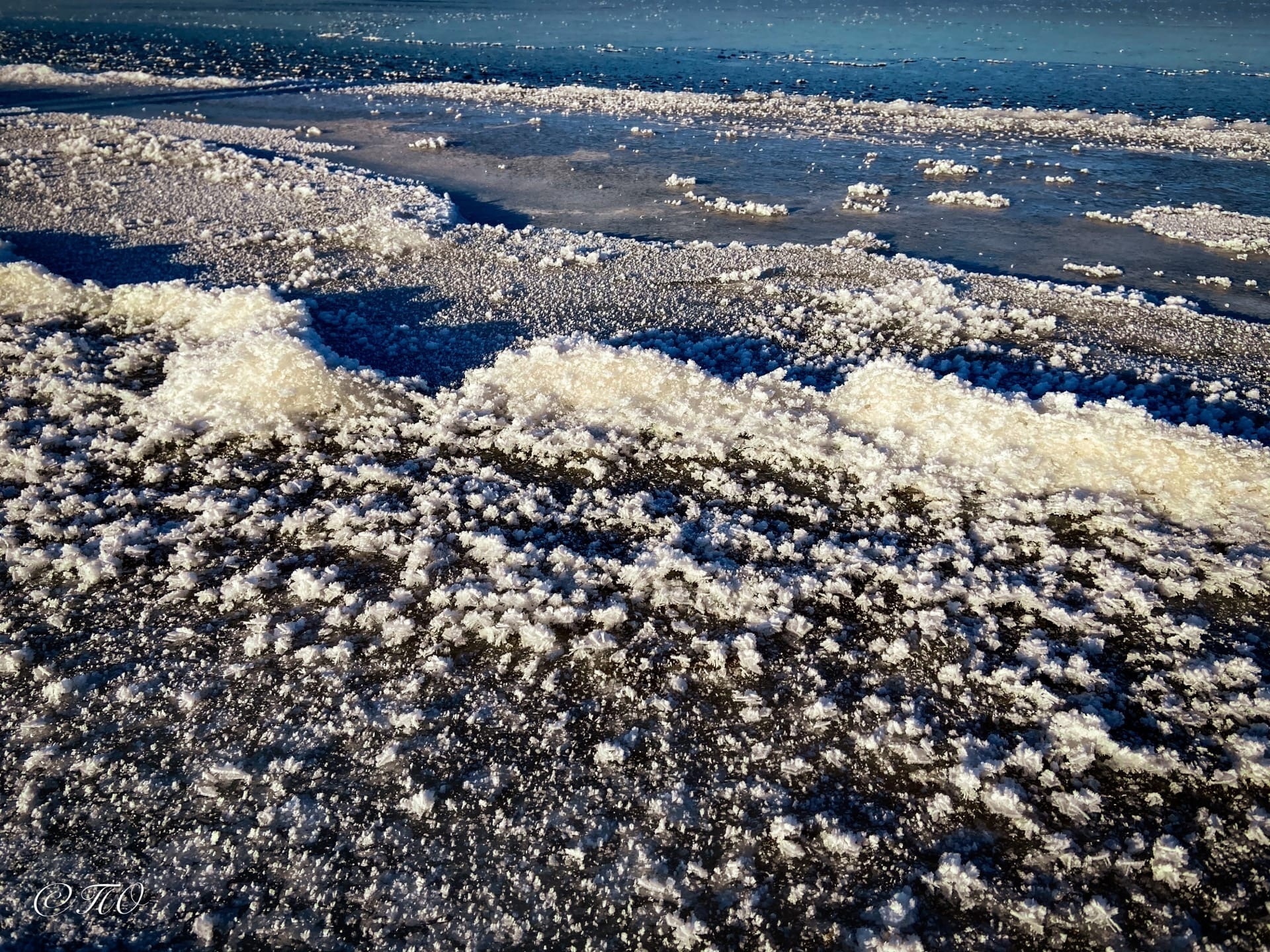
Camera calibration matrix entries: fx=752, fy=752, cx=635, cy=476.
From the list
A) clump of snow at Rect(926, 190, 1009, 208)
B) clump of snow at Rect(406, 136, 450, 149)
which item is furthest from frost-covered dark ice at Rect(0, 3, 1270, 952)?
clump of snow at Rect(406, 136, 450, 149)

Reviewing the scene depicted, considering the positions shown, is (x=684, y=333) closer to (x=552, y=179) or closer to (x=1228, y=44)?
(x=552, y=179)

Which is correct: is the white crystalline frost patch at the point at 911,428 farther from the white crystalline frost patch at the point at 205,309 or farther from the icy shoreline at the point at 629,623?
the white crystalline frost patch at the point at 205,309

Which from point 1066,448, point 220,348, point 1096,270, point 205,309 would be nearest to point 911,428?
point 1066,448

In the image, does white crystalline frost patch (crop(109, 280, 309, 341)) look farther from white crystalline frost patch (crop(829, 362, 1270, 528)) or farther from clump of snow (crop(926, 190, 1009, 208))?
clump of snow (crop(926, 190, 1009, 208))

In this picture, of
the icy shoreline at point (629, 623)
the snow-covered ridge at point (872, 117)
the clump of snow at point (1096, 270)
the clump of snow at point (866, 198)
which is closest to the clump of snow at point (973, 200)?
the clump of snow at point (866, 198)

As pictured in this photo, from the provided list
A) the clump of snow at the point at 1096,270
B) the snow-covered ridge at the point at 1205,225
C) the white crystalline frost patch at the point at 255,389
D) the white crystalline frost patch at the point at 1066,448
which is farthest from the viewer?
the snow-covered ridge at the point at 1205,225

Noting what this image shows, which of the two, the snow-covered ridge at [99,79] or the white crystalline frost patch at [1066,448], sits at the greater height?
the snow-covered ridge at [99,79]

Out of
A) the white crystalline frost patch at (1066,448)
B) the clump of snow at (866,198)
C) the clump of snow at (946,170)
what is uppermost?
the clump of snow at (946,170)
